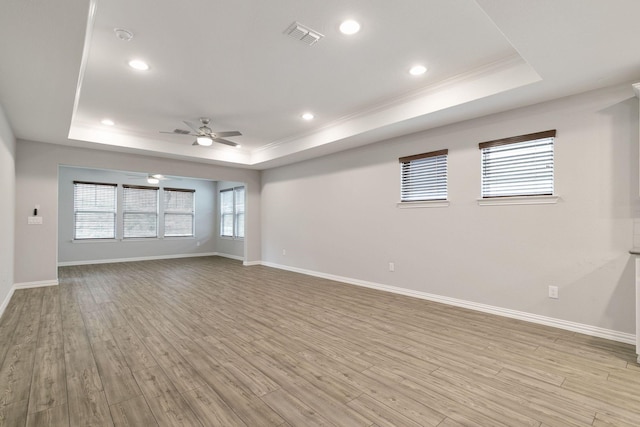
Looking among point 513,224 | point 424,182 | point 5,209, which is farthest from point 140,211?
point 513,224

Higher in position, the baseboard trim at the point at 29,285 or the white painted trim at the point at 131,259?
the baseboard trim at the point at 29,285

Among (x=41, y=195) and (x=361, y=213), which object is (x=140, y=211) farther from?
(x=361, y=213)

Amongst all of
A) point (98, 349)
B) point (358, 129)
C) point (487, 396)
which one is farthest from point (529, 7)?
point (98, 349)

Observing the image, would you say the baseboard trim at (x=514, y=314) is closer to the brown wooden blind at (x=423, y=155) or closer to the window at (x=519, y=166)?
the window at (x=519, y=166)

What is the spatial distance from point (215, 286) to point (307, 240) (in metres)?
2.16

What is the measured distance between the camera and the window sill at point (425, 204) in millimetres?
4383

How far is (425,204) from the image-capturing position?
15.1 ft

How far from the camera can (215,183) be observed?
10648mm

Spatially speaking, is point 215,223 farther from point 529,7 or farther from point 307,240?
point 529,7

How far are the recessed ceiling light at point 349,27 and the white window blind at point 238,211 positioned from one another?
7197mm

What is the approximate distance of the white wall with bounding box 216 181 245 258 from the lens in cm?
930

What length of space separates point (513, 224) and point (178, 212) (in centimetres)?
940

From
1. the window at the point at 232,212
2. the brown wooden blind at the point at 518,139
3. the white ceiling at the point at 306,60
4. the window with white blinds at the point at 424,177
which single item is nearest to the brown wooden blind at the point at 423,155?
the window with white blinds at the point at 424,177

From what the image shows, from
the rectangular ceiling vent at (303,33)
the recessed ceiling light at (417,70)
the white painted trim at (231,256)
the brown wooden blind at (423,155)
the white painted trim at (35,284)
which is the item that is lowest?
the white painted trim at (231,256)
